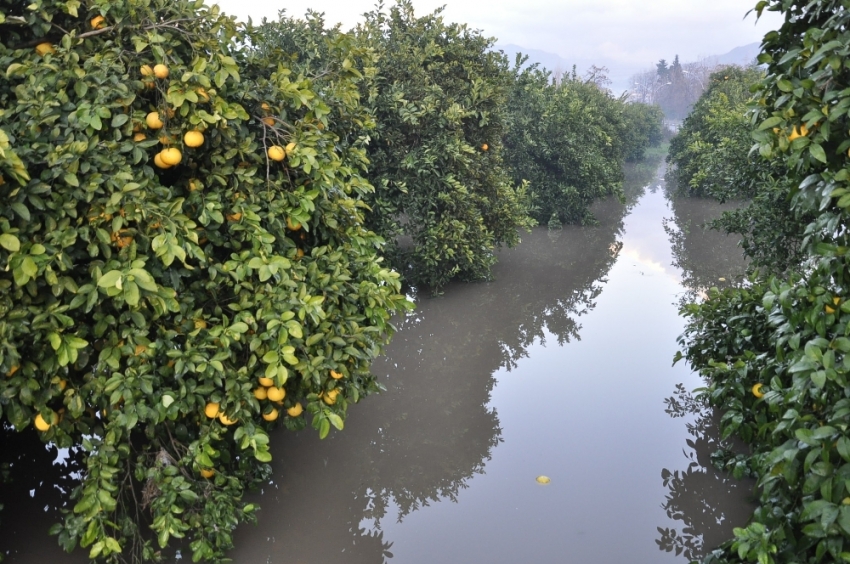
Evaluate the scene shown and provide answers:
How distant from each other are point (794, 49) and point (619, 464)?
3.25 metres

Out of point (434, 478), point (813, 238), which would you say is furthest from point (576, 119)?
point (813, 238)

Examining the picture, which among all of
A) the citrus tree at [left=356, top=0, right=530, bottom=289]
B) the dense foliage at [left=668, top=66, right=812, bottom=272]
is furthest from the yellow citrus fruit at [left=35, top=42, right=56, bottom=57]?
the citrus tree at [left=356, top=0, right=530, bottom=289]

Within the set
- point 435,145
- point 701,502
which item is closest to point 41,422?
point 701,502

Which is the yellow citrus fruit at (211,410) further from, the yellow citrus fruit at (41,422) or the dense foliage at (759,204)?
the dense foliage at (759,204)

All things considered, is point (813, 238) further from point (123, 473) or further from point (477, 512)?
point (123, 473)

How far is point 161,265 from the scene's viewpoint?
3.14 metres

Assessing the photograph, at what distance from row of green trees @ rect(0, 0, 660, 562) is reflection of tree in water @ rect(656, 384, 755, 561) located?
2.24m

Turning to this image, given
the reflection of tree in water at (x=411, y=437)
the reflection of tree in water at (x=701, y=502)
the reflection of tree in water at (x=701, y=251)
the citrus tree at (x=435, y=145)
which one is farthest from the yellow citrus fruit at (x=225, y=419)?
the reflection of tree in water at (x=701, y=251)

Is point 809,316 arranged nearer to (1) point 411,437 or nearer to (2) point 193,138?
(2) point 193,138

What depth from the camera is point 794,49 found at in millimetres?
2424

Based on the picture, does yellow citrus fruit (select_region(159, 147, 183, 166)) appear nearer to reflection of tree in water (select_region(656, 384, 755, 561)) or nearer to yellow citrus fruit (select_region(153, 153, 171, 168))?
yellow citrus fruit (select_region(153, 153, 171, 168))

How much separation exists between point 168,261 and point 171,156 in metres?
0.67

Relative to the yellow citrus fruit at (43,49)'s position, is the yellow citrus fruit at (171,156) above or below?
below

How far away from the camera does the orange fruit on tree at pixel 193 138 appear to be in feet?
10.6
